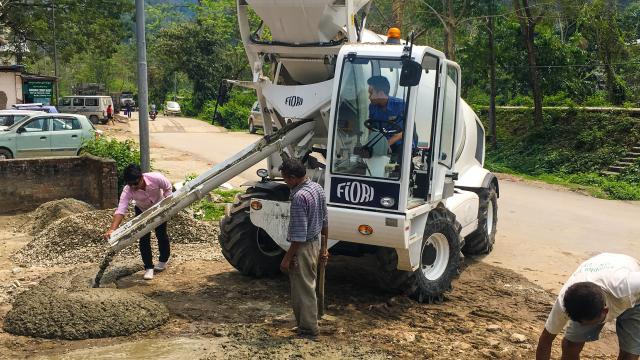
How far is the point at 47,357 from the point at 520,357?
4162 mm

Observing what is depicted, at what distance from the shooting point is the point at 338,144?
7137mm

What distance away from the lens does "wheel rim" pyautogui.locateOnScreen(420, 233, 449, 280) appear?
7.82m

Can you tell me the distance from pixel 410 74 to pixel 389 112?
0.60 m

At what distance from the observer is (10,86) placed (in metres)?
31.7

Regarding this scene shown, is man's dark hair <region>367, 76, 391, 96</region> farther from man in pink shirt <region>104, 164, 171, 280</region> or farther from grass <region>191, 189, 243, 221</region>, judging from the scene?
grass <region>191, 189, 243, 221</region>

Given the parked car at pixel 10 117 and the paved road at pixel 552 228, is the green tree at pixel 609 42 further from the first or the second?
the parked car at pixel 10 117

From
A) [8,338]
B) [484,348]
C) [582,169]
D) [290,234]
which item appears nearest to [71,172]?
[8,338]

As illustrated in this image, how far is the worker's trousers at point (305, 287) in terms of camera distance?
6.31m

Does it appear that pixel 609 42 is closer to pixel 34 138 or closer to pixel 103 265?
pixel 34 138

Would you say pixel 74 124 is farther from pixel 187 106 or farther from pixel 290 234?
pixel 187 106

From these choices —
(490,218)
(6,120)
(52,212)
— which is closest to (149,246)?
(52,212)

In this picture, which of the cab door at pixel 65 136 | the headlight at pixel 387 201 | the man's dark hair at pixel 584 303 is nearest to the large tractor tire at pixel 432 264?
the headlight at pixel 387 201

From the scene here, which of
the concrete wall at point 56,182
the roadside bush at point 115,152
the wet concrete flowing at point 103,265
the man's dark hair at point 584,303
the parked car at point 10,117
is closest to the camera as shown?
the man's dark hair at point 584,303

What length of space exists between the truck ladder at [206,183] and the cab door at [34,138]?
1283 centimetres
